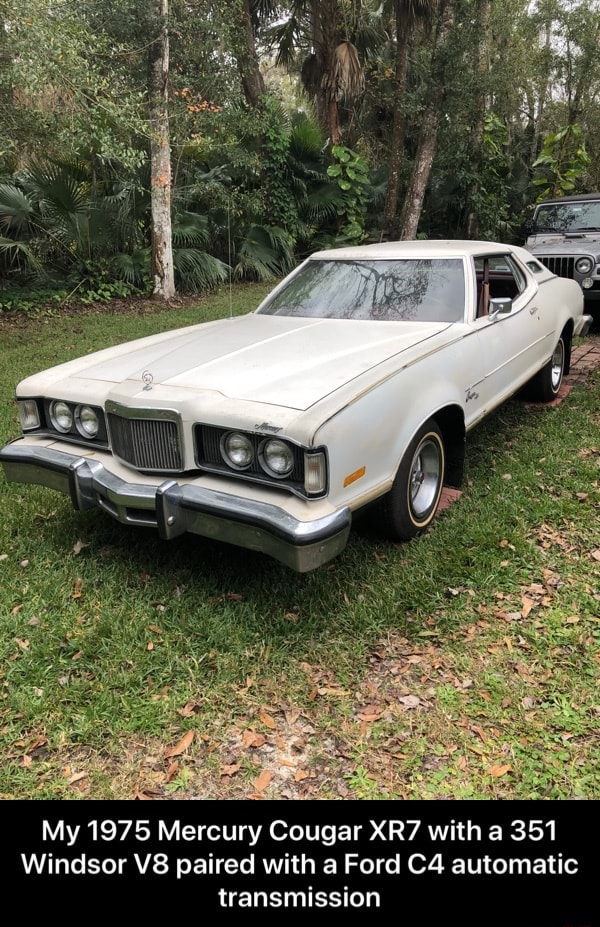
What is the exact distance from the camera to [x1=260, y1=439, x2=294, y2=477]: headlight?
8.73ft

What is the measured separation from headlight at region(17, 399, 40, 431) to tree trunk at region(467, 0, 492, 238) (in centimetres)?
1286

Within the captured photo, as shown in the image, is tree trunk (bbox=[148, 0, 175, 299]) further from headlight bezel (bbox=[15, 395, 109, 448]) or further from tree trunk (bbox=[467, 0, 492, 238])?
headlight bezel (bbox=[15, 395, 109, 448])

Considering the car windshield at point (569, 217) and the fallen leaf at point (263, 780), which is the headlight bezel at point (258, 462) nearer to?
the fallen leaf at point (263, 780)

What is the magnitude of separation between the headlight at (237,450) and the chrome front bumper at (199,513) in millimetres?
151

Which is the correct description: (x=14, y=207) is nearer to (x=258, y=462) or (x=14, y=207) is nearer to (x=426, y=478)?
(x=426, y=478)

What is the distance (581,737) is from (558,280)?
15.1 feet

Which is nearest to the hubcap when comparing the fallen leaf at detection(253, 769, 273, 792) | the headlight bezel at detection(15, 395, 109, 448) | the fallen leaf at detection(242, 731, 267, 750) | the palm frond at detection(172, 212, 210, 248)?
the headlight bezel at detection(15, 395, 109, 448)

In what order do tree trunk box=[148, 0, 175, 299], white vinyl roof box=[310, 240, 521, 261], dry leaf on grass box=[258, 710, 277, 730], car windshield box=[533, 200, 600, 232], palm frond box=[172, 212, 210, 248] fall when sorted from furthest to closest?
palm frond box=[172, 212, 210, 248], tree trunk box=[148, 0, 175, 299], car windshield box=[533, 200, 600, 232], white vinyl roof box=[310, 240, 521, 261], dry leaf on grass box=[258, 710, 277, 730]

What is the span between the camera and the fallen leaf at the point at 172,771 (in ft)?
7.44

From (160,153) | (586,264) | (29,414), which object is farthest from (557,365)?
(160,153)

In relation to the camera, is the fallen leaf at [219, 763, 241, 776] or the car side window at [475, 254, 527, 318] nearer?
the fallen leaf at [219, 763, 241, 776]

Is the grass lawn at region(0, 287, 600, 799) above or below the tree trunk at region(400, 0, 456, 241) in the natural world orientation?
below

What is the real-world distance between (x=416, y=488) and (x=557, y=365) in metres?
3.06

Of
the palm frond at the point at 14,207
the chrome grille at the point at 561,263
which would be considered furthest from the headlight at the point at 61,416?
the palm frond at the point at 14,207
